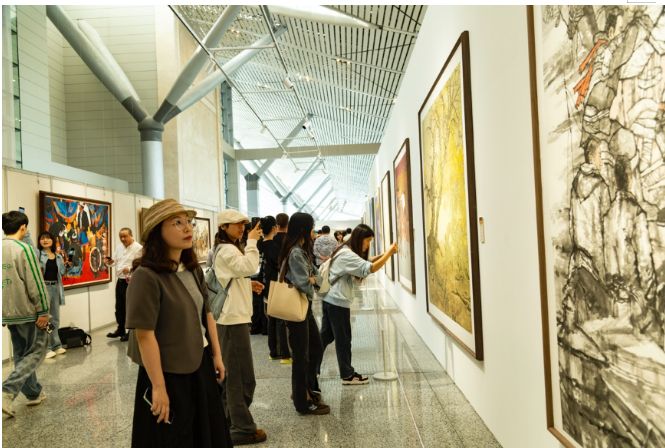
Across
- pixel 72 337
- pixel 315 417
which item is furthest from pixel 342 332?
pixel 72 337

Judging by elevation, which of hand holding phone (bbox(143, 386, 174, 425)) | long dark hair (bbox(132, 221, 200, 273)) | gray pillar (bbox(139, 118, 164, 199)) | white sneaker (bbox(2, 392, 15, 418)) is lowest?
white sneaker (bbox(2, 392, 15, 418))

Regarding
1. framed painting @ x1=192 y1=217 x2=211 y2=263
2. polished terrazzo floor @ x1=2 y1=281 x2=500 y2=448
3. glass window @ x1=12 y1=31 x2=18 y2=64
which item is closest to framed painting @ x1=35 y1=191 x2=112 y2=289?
polished terrazzo floor @ x1=2 y1=281 x2=500 y2=448

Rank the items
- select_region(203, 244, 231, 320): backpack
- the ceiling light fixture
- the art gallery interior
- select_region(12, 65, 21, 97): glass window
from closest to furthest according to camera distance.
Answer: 1. the art gallery interior
2. select_region(203, 244, 231, 320): backpack
3. the ceiling light fixture
4. select_region(12, 65, 21, 97): glass window

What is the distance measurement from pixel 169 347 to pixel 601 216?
191 cm

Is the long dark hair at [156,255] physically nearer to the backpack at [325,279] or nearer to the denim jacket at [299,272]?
the denim jacket at [299,272]

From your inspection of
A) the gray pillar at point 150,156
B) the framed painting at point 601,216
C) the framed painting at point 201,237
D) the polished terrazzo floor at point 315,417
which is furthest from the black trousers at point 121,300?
the framed painting at point 601,216

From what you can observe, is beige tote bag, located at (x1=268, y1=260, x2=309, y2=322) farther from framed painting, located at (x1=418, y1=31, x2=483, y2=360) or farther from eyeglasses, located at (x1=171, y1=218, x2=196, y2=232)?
eyeglasses, located at (x1=171, y1=218, x2=196, y2=232)

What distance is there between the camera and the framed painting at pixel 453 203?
385cm

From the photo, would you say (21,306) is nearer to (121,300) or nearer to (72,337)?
(72,337)

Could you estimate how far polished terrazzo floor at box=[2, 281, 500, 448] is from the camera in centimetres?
386

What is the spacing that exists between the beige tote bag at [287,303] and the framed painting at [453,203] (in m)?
1.34

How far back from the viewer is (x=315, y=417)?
14.4 ft

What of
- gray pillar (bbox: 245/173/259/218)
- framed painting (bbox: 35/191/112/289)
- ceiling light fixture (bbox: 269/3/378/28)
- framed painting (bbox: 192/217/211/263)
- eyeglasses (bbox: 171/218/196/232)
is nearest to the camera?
eyeglasses (bbox: 171/218/196/232)

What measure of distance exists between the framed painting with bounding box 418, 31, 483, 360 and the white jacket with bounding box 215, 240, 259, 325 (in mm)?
1624
